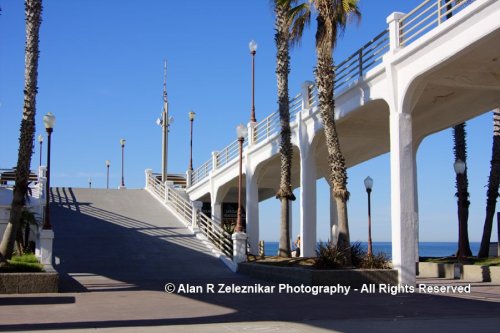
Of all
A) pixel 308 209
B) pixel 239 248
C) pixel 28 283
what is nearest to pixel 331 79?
pixel 308 209

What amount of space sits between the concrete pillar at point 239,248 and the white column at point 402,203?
21.7 feet

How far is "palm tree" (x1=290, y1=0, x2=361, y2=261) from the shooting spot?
18.8 meters

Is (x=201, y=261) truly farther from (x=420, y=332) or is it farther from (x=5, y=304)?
(x=420, y=332)

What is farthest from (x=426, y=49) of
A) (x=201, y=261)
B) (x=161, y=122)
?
(x=161, y=122)

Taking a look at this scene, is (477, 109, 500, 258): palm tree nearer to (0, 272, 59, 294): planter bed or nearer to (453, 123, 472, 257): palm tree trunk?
(453, 123, 472, 257): palm tree trunk

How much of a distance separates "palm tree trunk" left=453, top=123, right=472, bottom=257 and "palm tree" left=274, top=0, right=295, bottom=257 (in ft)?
20.4

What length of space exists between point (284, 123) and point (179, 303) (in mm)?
12934

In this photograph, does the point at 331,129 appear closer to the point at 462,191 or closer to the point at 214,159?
the point at 462,191

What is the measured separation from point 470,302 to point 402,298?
156cm

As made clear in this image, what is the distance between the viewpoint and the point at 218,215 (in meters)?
35.8

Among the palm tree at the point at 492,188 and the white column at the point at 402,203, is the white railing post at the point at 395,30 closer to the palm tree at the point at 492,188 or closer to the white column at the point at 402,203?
the white column at the point at 402,203

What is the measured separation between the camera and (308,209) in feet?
79.6

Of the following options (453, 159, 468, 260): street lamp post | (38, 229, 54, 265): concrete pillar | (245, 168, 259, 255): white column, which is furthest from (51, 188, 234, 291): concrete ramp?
(453, 159, 468, 260): street lamp post

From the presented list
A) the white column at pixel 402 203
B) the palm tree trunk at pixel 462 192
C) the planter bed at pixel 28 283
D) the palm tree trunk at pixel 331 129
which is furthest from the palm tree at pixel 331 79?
the planter bed at pixel 28 283
